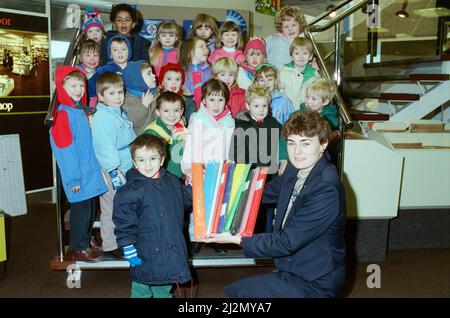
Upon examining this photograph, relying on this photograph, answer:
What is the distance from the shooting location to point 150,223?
7.04 feet

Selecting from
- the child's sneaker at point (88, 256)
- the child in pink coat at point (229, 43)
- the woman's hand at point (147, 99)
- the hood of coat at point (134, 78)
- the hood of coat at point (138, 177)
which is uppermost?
the child in pink coat at point (229, 43)

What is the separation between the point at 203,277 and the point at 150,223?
1.17 meters

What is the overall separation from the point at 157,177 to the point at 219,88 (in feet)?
2.94

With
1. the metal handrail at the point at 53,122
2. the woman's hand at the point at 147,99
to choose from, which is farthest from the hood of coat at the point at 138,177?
the woman's hand at the point at 147,99

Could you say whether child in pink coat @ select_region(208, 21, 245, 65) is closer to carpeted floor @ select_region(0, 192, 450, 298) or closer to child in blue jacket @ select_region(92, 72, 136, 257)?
child in blue jacket @ select_region(92, 72, 136, 257)

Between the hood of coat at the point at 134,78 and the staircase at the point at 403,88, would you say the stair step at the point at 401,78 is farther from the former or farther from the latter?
the hood of coat at the point at 134,78

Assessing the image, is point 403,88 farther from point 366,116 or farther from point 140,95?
point 140,95

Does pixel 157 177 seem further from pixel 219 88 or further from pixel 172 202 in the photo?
pixel 219 88

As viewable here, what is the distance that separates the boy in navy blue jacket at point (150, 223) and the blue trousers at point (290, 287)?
1.17 ft

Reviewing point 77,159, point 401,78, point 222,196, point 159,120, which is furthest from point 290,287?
point 401,78

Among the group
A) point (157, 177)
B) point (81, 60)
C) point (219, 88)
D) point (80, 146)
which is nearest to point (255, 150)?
point (219, 88)

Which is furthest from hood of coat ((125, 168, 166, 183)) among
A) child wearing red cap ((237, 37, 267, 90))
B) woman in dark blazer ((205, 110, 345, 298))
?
child wearing red cap ((237, 37, 267, 90))

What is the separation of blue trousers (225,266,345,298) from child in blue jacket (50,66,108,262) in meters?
1.21

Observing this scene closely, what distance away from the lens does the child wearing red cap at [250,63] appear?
335cm
